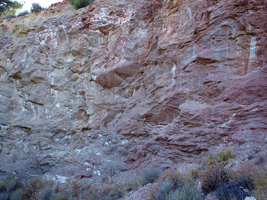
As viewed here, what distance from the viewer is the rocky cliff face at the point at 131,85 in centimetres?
683

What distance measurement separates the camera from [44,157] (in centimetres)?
968

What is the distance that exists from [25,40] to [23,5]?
34.0 feet

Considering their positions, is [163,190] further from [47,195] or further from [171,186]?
[47,195]

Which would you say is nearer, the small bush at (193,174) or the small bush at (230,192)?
the small bush at (230,192)

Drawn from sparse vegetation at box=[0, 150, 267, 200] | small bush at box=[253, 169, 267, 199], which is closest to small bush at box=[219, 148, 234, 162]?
sparse vegetation at box=[0, 150, 267, 200]

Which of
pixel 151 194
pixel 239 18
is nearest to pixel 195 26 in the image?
pixel 239 18

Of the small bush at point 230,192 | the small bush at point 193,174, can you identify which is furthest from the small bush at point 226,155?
the small bush at point 230,192

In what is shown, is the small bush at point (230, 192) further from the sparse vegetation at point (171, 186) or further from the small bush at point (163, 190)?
the small bush at point (163, 190)

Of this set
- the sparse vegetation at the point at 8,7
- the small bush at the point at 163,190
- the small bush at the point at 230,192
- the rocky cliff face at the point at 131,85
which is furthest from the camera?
the sparse vegetation at the point at 8,7

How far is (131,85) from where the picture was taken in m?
9.82

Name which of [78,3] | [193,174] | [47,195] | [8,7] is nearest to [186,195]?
[193,174]

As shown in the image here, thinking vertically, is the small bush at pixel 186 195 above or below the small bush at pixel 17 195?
above

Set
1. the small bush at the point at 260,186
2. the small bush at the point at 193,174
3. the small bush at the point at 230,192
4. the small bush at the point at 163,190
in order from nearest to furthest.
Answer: the small bush at the point at 260,186, the small bush at the point at 230,192, the small bush at the point at 163,190, the small bush at the point at 193,174

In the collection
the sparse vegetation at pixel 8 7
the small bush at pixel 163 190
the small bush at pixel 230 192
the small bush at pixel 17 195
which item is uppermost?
the sparse vegetation at pixel 8 7
